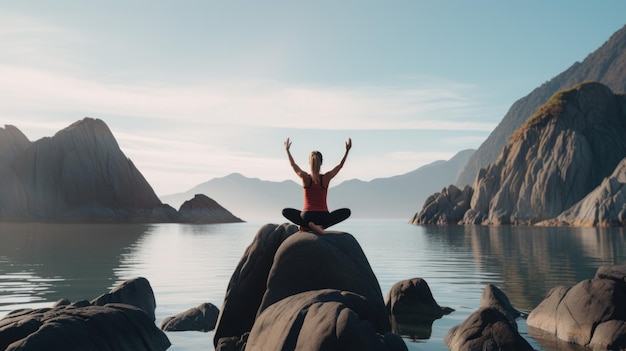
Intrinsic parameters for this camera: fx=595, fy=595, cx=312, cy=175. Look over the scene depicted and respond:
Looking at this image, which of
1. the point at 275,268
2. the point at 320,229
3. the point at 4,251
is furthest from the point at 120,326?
the point at 4,251

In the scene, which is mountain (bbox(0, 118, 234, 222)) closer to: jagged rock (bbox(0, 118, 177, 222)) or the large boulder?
jagged rock (bbox(0, 118, 177, 222))

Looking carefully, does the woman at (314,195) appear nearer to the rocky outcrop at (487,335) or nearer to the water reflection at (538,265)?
the rocky outcrop at (487,335)

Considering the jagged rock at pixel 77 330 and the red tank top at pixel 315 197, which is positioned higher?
the red tank top at pixel 315 197

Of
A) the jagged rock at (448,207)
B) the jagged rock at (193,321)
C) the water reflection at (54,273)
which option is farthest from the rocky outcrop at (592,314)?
the jagged rock at (448,207)

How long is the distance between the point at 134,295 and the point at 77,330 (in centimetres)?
737

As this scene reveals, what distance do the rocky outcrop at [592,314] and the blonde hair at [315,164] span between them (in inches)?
266

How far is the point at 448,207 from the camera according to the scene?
122500mm

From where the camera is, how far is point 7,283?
23688mm

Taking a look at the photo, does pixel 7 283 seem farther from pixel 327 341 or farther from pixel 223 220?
pixel 223 220

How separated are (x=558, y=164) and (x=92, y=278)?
93159mm

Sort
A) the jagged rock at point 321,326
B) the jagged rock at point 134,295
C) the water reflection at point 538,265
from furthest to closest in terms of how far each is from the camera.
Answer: the water reflection at point 538,265 → the jagged rock at point 134,295 → the jagged rock at point 321,326

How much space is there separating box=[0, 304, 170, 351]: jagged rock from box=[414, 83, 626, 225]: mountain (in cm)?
9025

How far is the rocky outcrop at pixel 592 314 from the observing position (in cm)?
1268

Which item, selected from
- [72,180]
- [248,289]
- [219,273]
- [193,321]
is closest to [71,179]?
[72,180]
